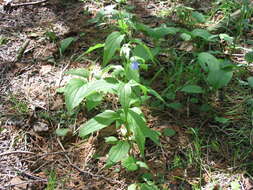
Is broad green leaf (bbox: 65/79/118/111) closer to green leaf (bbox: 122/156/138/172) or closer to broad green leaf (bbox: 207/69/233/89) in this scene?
green leaf (bbox: 122/156/138/172)

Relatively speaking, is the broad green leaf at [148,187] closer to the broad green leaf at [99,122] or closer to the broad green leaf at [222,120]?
the broad green leaf at [99,122]

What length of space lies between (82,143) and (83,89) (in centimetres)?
41

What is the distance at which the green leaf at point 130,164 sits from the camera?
1.85m

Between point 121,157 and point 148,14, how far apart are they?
6.65 ft

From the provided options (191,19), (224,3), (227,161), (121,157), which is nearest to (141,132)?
(121,157)

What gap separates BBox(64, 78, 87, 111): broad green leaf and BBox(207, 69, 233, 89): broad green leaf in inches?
36.3

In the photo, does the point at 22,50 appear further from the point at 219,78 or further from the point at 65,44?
the point at 219,78

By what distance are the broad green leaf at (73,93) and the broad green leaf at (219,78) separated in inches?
36.3

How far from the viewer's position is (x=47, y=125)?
2.22 meters

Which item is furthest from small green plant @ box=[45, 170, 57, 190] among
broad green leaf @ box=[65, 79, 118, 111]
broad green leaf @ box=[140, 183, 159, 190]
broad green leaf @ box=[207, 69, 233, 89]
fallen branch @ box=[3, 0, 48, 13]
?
fallen branch @ box=[3, 0, 48, 13]

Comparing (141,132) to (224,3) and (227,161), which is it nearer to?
(227,161)

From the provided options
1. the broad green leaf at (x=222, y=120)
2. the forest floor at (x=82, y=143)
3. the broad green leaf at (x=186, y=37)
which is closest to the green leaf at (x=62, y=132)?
the forest floor at (x=82, y=143)

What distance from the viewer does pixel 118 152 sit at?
73.5 inches

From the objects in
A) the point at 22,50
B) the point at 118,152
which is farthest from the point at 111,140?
the point at 22,50
